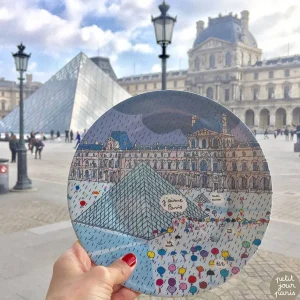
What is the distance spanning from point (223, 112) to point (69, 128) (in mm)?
30571

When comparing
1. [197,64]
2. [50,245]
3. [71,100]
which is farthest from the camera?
[197,64]

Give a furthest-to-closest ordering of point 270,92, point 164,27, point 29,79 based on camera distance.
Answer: point 29,79 → point 270,92 → point 164,27

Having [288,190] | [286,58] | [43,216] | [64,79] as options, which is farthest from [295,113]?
[43,216]

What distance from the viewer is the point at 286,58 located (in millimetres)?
65688

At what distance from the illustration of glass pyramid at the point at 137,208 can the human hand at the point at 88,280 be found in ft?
0.38

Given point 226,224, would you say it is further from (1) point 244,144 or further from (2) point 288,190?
(2) point 288,190

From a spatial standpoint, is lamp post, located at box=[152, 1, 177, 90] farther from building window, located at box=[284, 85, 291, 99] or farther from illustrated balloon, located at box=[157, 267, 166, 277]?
building window, located at box=[284, 85, 291, 99]

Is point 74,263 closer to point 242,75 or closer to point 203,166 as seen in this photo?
point 203,166

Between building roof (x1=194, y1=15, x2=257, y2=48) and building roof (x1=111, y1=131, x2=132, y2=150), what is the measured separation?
70666mm

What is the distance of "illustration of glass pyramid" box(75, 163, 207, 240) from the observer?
127cm

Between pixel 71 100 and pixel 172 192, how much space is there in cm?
3241

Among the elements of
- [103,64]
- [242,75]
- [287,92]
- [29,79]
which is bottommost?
[287,92]

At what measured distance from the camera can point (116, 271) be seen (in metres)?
1.17

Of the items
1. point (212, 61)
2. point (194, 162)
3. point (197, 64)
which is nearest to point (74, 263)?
point (194, 162)
